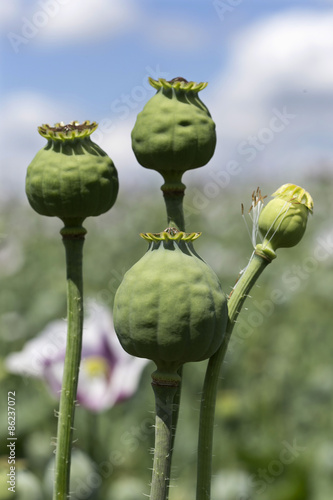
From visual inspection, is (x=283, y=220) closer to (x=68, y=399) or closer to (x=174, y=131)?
(x=174, y=131)

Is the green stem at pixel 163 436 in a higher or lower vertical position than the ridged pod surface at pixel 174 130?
lower

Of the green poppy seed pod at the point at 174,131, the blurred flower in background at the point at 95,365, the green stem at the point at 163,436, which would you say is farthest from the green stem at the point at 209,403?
the blurred flower in background at the point at 95,365

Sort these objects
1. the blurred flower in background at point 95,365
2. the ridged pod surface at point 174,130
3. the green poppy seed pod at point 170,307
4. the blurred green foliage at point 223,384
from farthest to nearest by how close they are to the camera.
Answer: the blurred green foliage at point 223,384 → the blurred flower in background at point 95,365 → the ridged pod surface at point 174,130 → the green poppy seed pod at point 170,307

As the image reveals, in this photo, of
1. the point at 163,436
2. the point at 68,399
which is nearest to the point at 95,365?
the point at 68,399

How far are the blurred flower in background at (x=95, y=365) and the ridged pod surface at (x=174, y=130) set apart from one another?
1075 mm

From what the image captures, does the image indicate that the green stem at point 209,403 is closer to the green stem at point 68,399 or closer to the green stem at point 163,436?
the green stem at point 163,436

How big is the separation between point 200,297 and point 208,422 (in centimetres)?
14

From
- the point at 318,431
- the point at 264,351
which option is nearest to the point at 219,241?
the point at 264,351

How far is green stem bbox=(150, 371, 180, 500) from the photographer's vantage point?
660 millimetres

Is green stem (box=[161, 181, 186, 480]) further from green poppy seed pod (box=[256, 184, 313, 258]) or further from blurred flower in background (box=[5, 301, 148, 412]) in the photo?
blurred flower in background (box=[5, 301, 148, 412])

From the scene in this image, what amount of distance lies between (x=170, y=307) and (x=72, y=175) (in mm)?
235

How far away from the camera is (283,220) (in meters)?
0.79

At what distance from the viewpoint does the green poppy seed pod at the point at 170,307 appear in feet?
2.15

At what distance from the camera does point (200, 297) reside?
66 cm
